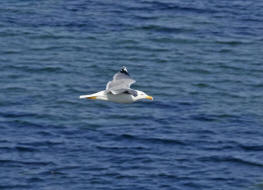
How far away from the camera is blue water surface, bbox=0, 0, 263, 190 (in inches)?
1276

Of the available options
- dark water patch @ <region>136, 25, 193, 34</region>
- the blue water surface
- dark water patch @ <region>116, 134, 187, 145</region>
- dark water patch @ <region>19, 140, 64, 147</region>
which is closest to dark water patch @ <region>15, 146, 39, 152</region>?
the blue water surface

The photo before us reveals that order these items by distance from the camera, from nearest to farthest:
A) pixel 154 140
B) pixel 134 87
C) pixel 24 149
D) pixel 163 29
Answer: pixel 24 149 → pixel 154 140 → pixel 134 87 → pixel 163 29

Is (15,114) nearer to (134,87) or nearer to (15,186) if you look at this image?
(15,186)

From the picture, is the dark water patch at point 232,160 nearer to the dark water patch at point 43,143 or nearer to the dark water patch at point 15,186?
the dark water patch at point 43,143

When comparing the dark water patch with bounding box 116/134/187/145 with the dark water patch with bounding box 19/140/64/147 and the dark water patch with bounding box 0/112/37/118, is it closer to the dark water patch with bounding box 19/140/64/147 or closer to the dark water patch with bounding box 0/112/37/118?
the dark water patch with bounding box 19/140/64/147

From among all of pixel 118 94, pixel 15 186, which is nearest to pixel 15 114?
pixel 15 186

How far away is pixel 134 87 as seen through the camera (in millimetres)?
40531

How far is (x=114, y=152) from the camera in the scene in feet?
110

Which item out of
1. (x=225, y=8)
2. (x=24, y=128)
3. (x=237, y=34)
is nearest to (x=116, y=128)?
(x=24, y=128)

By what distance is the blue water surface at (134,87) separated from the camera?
32.4 meters

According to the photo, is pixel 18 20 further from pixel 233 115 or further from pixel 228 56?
pixel 233 115

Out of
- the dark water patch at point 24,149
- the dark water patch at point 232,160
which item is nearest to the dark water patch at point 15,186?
the dark water patch at point 24,149

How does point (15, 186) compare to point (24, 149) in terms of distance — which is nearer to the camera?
point (15, 186)

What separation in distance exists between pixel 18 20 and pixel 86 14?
4.20 meters
